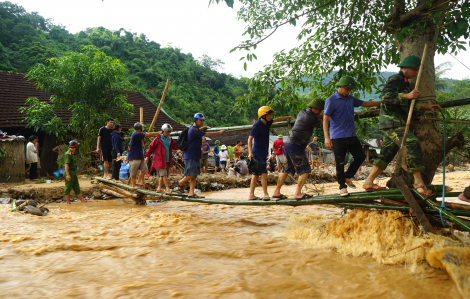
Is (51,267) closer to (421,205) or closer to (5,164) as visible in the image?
(421,205)

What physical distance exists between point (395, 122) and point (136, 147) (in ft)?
18.5

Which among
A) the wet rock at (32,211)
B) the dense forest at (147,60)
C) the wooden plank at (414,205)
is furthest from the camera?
the dense forest at (147,60)

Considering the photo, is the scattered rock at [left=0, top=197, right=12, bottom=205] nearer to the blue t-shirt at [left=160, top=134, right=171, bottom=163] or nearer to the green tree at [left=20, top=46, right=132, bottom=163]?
the green tree at [left=20, top=46, right=132, bottom=163]

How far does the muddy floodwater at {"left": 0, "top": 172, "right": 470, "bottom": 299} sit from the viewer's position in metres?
2.95

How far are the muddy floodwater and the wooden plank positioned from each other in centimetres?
41

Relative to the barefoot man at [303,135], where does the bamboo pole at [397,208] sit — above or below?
below

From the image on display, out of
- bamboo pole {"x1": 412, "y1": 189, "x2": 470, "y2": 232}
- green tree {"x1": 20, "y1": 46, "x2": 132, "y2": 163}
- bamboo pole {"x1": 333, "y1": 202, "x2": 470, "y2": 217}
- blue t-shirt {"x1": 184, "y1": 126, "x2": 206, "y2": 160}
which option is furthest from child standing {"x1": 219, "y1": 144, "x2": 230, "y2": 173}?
bamboo pole {"x1": 412, "y1": 189, "x2": 470, "y2": 232}

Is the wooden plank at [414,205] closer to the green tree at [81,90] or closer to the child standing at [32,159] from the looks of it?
the green tree at [81,90]

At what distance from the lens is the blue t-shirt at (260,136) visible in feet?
16.1

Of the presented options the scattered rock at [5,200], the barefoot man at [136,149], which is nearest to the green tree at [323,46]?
the barefoot man at [136,149]

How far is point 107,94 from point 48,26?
31378mm

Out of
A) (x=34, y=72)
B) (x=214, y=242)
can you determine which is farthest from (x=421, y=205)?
(x=34, y=72)

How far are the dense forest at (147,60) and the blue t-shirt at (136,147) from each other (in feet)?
63.2

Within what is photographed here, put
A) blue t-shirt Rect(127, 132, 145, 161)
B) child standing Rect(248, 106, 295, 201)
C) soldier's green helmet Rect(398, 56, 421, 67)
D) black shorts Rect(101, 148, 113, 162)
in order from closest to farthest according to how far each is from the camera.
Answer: soldier's green helmet Rect(398, 56, 421, 67) < child standing Rect(248, 106, 295, 201) < blue t-shirt Rect(127, 132, 145, 161) < black shorts Rect(101, 148, 113, 162)
